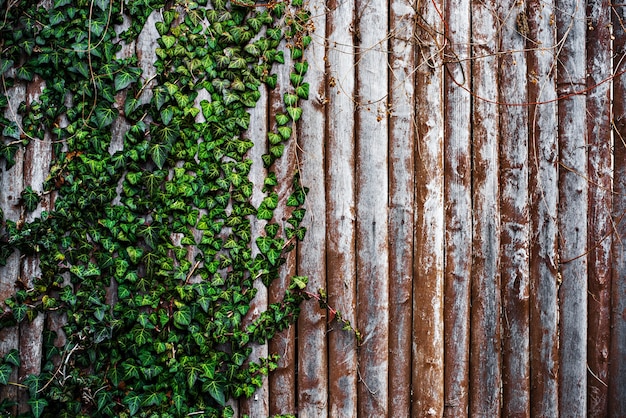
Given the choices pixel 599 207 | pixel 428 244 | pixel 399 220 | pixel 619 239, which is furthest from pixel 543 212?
pixel 399 220

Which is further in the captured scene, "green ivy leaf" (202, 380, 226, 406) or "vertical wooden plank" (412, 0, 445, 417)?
"vertical wooden plank" (412, 0, 445, 417)

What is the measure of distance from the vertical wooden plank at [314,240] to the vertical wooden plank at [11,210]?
132 cm

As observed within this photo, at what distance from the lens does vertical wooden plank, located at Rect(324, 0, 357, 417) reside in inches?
98.0

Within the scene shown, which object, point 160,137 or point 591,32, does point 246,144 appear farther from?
point 591,32

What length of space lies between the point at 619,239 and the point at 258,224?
1838 mm

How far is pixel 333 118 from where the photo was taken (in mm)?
2498

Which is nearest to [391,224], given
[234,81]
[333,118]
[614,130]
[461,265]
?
[461,265]

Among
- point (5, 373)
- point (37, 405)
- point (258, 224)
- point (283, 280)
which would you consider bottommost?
point (37, 405)

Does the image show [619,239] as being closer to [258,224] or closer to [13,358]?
[258,224]

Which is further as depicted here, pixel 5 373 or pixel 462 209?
pixel 462 209

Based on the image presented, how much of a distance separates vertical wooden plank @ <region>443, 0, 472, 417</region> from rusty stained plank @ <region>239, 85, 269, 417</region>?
36.2 inches

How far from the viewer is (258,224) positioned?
8.05 feet

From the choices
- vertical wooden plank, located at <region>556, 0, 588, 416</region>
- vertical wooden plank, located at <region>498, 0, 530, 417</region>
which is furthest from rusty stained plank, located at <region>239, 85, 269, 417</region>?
vertical wooden plank, located at <region>556, 0, 588, 416</region>

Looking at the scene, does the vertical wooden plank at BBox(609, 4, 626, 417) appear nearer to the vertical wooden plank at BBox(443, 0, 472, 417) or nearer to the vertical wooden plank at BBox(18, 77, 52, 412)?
the vertical wooden plank at BBox(443, 0, 472, 417)
